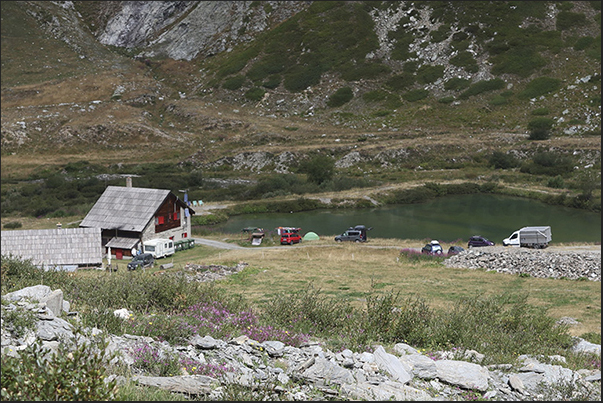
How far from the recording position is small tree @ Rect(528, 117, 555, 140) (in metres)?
92.6

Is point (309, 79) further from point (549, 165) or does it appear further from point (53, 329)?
point (53, 329)

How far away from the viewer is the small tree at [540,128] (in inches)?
3644

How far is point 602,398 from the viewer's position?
32.7ft

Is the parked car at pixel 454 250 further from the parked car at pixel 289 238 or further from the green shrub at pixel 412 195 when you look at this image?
the green shrub at pixel 412 195

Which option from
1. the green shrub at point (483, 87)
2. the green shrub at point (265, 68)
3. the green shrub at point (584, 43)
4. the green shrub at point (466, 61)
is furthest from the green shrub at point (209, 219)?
the green shrub at point (584, 43)

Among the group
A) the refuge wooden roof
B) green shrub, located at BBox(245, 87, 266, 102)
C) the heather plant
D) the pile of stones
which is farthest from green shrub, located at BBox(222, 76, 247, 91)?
Answer: the heather plant

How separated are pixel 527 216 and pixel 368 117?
6065cm

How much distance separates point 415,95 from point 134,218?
88901 millimetres

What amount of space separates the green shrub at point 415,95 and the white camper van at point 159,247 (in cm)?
8707

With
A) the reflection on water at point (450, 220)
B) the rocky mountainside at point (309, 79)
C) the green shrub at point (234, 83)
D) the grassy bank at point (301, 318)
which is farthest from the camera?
the green shrub at point (234, 83)

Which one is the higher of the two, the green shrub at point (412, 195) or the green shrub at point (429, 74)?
the green shrub at point (429, 74)

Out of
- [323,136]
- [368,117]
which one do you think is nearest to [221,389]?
[323,136]

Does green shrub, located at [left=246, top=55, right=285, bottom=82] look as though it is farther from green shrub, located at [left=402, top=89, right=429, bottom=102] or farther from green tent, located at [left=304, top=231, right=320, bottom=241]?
green tent, located at [left=304, top=231, right=320, bottom=241]

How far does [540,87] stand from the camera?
111 meters
